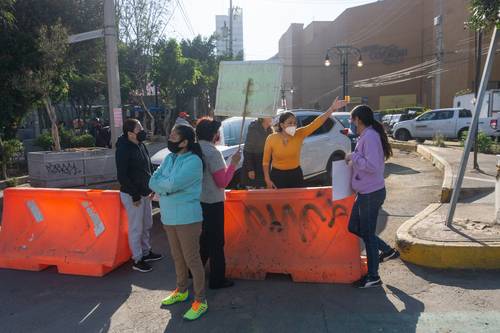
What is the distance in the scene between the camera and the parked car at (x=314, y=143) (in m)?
8.33

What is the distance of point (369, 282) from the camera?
14.4 ft

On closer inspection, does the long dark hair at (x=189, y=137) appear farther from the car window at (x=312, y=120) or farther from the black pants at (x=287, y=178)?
the car window at (x=312, y=120)

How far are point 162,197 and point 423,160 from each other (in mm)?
11988

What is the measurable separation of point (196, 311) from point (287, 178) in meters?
2.10

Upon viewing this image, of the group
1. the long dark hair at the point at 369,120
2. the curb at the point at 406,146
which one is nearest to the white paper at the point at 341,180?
the long dark hair at the point at 369,120

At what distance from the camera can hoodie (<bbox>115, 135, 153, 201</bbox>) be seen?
195 inches

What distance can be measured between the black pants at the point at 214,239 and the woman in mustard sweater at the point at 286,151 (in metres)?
1.12

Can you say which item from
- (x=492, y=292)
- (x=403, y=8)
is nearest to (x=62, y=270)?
(x=492, y=292)

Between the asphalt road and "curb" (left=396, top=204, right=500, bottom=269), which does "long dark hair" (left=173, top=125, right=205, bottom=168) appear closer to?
the asphalt road

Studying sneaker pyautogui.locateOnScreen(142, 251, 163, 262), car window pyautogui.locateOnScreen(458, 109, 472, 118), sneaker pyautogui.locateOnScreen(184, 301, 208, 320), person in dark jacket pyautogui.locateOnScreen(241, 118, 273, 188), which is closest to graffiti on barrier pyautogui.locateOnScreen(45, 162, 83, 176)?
person in dark jacket pyautogui.locateOnScreen(241, 118, 273, 188)

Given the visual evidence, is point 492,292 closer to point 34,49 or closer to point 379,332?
point 379,332

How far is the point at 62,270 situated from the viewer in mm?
5117

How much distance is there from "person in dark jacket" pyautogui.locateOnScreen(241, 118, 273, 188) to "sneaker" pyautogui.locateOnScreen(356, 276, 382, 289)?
239cm

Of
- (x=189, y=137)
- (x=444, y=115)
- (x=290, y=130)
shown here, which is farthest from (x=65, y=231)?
(x=444, y=115)
